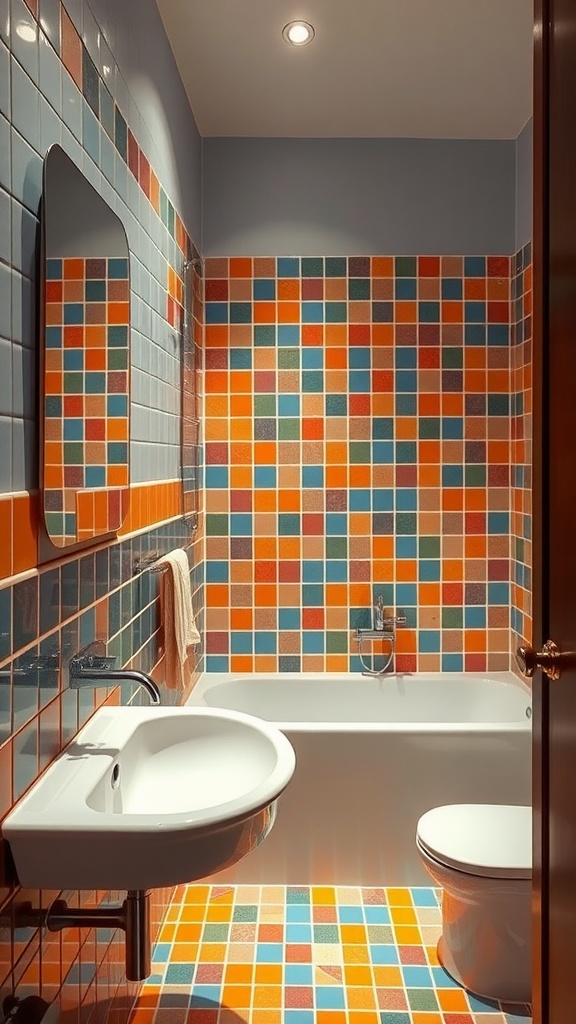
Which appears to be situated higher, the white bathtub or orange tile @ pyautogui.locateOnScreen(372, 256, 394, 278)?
orange tile @ pyautogui.locateOnScreen(372, 256, 394, 278)

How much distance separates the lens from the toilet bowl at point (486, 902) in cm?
225

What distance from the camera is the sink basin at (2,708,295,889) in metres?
1.40

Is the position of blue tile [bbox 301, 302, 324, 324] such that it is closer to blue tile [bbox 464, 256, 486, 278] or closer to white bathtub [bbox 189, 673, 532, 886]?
blue tile [bbox 464, 256, 486, 278]

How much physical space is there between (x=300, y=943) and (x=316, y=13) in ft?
9.05

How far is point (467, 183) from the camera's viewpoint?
3.63 metres

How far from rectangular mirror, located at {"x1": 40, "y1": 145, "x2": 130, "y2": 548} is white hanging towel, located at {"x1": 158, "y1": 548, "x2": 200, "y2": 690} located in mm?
557

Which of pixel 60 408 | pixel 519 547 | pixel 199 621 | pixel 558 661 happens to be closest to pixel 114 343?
pixel 60 408

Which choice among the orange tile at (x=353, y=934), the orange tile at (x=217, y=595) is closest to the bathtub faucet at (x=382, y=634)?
the orange tile at (x=217, y=595)

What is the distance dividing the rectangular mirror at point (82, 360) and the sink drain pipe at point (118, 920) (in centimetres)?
64

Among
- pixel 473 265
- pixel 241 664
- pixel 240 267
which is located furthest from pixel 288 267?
pixel 241 664

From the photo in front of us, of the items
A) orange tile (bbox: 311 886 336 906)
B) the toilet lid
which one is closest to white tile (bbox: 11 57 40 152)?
the toilet lid

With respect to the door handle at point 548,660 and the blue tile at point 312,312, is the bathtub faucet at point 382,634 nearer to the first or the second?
the blue tile at point 312,312

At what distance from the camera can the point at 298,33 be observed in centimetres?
279

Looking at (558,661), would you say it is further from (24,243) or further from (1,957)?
(24,243)
